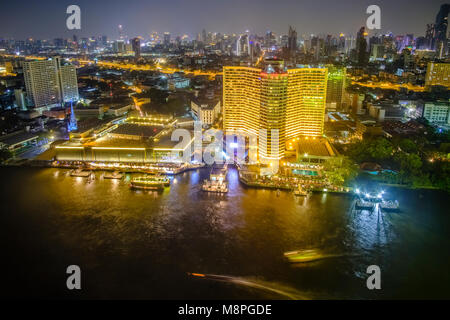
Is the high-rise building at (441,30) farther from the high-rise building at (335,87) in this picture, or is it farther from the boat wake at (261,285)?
the boat wake at (261,285)

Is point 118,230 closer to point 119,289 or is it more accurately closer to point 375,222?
point 119,289

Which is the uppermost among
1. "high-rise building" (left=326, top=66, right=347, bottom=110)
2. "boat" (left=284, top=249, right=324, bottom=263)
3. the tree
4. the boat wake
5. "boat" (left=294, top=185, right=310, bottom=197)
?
"high-rise building" (left=326, top=66, right=347, bottom=110)

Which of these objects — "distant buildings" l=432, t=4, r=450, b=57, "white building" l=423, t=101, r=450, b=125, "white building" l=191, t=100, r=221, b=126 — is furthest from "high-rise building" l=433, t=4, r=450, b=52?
"white building" l=191, t=100, r=221, b=126

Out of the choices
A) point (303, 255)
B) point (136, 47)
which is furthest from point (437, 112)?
point (136, 47)

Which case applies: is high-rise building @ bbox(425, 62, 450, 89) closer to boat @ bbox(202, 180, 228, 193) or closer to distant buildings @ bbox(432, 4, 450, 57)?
distant buildings @ bbox(432, 4, 450, 57)

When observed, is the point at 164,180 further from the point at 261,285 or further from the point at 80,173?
the point at 261,285
